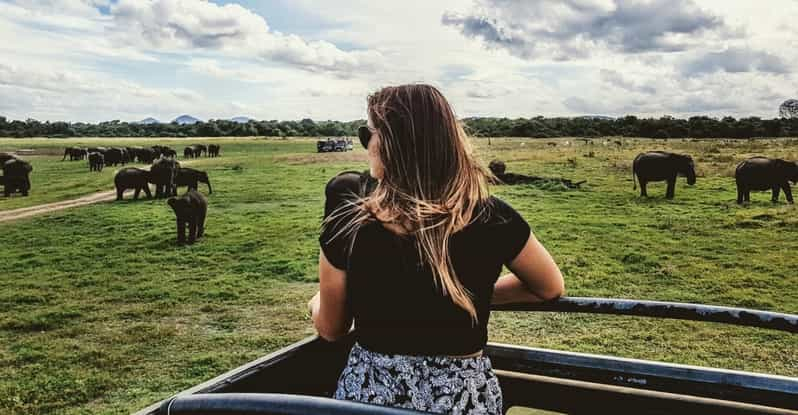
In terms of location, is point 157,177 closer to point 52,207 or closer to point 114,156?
point 52,207

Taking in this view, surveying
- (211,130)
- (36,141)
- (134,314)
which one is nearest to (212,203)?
(134,314)

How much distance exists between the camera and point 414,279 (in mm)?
1655

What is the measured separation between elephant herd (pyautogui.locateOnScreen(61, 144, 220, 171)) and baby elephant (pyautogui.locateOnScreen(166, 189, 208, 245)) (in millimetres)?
21810

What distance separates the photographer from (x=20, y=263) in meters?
12.9

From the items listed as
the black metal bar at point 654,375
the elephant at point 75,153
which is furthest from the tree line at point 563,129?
the black metal bar at point 654,375

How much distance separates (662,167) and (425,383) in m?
20.1

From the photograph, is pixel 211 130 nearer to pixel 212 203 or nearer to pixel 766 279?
pixel 212 203

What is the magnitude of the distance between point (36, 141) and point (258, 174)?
29325 millimetres

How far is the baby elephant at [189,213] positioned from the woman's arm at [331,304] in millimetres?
13158

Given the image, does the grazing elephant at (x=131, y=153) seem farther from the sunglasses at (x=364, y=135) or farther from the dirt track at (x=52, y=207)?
the sunglasses at (x=364, y=135)

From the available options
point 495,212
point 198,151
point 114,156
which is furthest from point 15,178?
point 495,212

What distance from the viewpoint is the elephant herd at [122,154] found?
35000 mm

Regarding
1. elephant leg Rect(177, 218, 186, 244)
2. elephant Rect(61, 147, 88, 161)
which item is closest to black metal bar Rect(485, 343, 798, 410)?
elephant leg Rect(177, 218, 186, 244)

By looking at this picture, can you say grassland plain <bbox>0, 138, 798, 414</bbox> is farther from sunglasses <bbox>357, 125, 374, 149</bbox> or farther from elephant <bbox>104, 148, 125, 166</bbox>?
elephant <bbox>104, 148, 125, 166</bbox>
